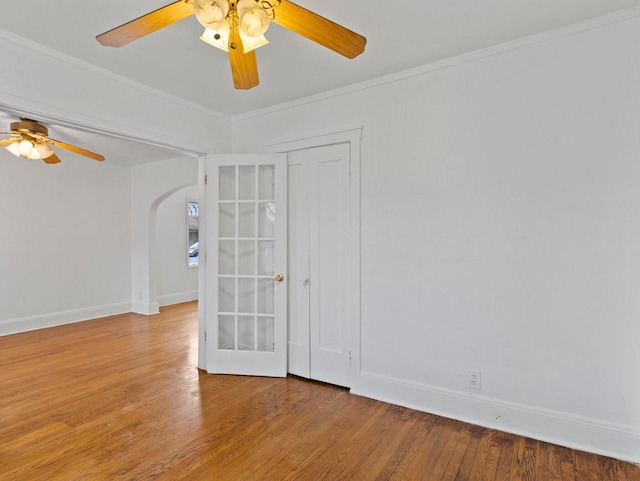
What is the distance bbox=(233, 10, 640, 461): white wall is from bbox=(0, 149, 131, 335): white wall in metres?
4.75

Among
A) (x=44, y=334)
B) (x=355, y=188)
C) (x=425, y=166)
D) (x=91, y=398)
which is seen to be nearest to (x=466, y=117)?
(x=425, y=166)

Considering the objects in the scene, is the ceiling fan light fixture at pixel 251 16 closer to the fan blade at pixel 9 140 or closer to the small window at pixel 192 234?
the fan blade at pixel 9 140

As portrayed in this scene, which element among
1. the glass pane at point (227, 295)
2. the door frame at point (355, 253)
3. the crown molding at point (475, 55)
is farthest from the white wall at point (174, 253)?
the door frame at point (355, 253)

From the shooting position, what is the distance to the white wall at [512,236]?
2162mm

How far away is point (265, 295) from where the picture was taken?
11.5 ft

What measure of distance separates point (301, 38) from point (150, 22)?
0.99 m

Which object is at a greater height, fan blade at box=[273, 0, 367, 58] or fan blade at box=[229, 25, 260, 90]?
fan blade at box=[273, 0, 367, 58]

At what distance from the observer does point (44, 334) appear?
4.90 metres

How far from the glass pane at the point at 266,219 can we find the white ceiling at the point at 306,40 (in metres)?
1.04

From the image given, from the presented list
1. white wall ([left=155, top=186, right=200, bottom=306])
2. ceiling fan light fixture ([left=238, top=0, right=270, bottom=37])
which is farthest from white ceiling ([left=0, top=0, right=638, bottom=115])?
white wall ([left=155, top=186, right=200, bottom=306])

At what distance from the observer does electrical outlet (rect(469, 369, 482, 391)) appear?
2553 millimetres

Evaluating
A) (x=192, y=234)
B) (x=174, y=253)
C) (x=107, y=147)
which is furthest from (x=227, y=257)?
(x=192, y=234)

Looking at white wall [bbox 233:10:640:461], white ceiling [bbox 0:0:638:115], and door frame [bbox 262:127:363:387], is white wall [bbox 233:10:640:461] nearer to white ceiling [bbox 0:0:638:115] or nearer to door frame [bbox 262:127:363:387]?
door frame [bbox 262:127:363:387]

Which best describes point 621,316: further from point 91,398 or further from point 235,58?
point 91,398
